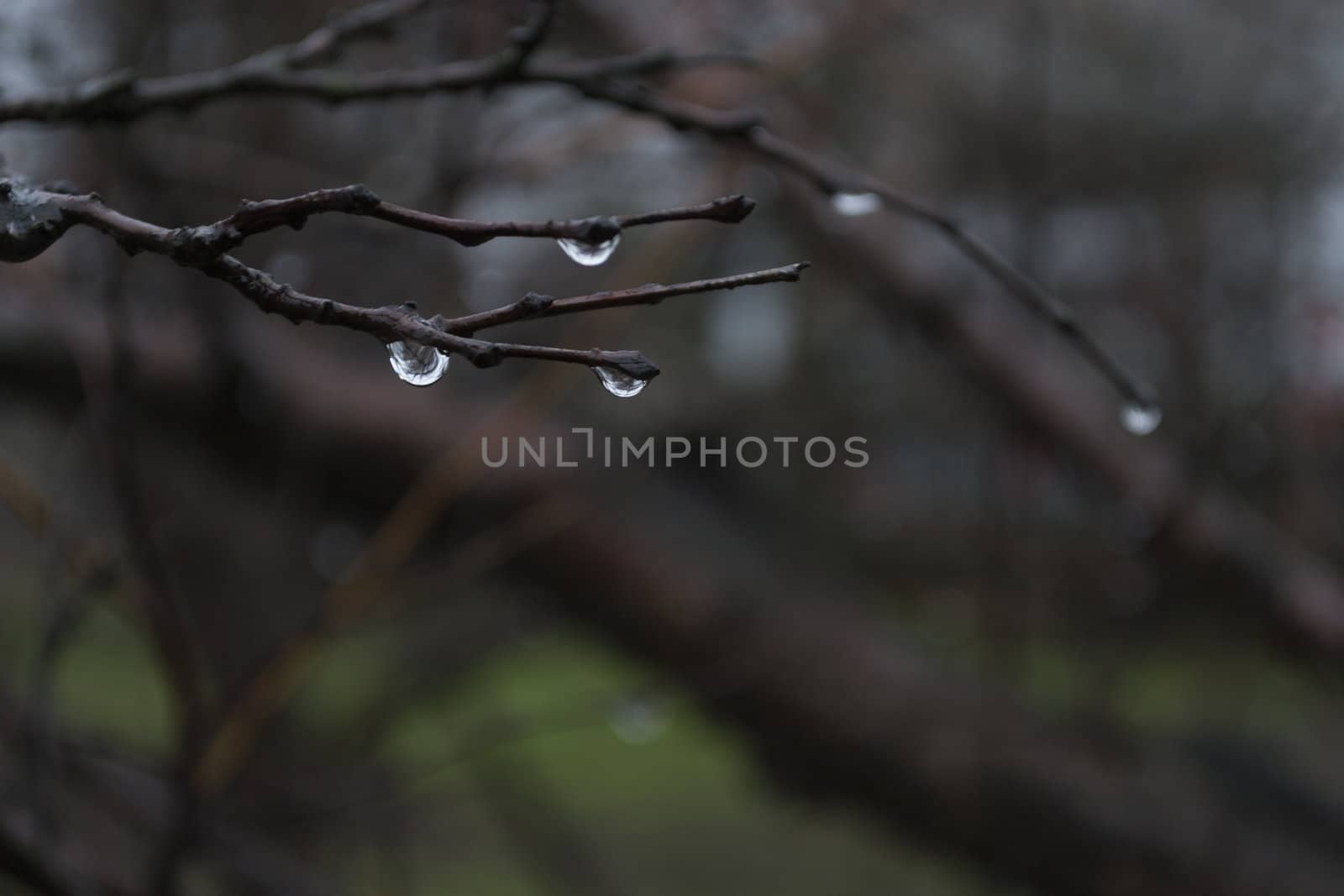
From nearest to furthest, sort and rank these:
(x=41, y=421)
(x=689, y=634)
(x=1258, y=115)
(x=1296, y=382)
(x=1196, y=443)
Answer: (x=689, y=634) < (x=1196, y=443) < (x=41, y=421) < (x=1296, y=382) < (x=1258, y=115)

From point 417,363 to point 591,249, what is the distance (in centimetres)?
6

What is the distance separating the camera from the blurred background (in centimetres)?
94

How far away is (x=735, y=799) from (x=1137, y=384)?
3.64 metres

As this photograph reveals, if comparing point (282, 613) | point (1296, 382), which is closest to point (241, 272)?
point (282, 613)

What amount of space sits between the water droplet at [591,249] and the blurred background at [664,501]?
273mm

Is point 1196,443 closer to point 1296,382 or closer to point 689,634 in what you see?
point 1296,382

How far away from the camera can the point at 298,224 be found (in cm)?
29

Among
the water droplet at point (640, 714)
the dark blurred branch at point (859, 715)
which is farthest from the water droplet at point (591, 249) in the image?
the dark blurred branch at point (859, 715)

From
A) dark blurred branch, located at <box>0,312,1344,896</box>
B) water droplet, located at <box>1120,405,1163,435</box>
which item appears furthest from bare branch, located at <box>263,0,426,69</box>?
dark blurred branch, located at <box>0,312,1344,896</box>

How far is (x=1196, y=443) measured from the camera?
1508mm

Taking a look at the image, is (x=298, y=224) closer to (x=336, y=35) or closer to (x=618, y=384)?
(x=618, y=384)

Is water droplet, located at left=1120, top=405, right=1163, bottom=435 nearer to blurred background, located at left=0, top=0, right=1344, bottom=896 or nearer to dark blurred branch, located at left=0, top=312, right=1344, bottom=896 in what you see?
blurred background, located at left=0, top=0, right=1344, bottom=896

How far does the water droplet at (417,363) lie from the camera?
13.1 inches

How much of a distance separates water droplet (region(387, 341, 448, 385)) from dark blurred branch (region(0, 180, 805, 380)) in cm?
4
